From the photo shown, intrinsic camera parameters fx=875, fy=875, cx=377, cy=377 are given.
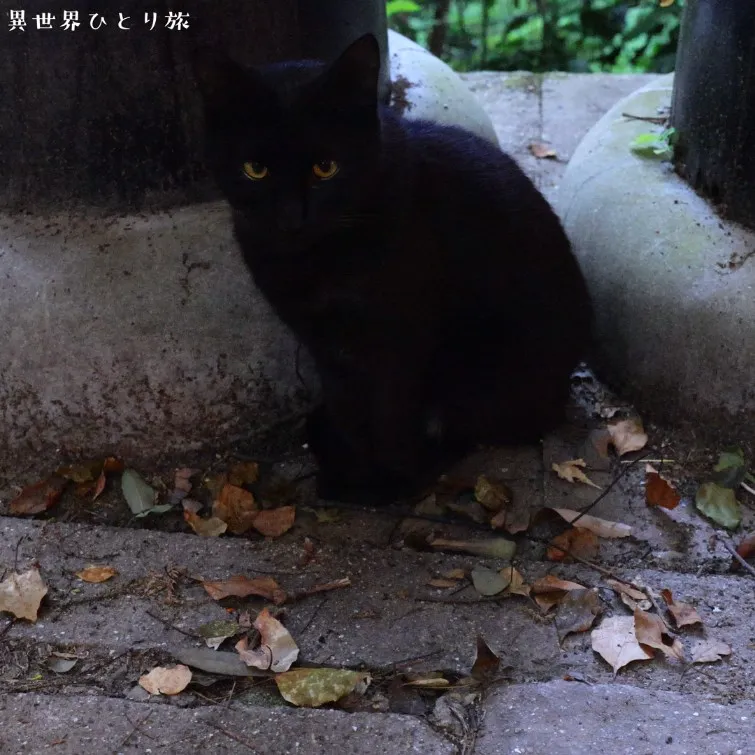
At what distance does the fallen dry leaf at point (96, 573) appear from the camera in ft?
6.54

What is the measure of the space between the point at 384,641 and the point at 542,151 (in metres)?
2.48

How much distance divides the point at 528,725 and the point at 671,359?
1.12 m

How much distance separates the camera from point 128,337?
7.44 feet

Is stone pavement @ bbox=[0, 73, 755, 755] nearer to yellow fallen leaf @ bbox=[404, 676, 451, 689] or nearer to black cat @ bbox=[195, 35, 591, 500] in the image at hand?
yellow fallen leaf @ bbox=[404, 676, 451, 689]

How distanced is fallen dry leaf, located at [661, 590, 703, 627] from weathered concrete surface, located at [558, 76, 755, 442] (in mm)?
567

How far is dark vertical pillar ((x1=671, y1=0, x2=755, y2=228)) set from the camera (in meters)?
2.16

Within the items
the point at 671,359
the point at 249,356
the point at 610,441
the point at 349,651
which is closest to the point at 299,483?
the point at 249,356

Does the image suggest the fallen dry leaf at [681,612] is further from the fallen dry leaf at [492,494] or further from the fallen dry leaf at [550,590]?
the fallen dry leaf at [492,494]

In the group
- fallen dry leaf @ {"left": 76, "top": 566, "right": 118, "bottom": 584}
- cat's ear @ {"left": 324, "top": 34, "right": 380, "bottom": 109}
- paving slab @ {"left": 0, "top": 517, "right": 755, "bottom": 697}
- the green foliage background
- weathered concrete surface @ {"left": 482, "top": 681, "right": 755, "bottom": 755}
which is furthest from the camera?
the green foliage background

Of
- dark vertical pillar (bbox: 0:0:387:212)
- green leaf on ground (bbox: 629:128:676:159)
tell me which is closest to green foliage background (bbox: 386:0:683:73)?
green leaf on ground (bbox: 629:128:676:159)

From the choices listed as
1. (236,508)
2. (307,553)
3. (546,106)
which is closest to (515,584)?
(307,553)

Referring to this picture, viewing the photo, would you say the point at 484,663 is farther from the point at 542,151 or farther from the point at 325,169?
the point at 542,151

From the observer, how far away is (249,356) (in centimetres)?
235

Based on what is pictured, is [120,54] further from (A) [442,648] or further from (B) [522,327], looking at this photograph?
(A) [442,648]
